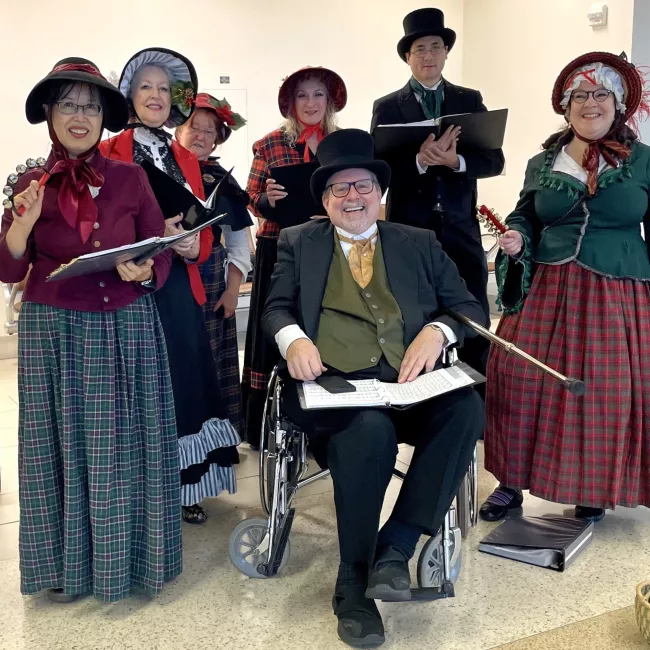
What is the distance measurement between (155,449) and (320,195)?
915mm

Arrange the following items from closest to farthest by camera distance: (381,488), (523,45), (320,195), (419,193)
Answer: (381,488), (320,195), (419,193), (523,45)

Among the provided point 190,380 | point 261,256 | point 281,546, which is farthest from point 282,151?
point 281,546

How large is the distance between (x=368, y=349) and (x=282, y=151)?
1076 millimetres

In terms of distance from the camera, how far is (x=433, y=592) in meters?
1.93

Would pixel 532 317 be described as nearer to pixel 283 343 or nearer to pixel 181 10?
pixel 283 343

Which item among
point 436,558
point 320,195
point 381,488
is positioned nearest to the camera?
point 381,488

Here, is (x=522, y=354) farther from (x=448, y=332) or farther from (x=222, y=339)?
(x=222, y=339)

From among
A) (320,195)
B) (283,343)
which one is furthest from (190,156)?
(283,343)

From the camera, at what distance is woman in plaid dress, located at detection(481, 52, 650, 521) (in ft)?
7.81

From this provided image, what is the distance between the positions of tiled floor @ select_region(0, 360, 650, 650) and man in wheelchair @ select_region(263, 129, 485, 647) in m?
0.18

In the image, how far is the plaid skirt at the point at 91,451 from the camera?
199 cm

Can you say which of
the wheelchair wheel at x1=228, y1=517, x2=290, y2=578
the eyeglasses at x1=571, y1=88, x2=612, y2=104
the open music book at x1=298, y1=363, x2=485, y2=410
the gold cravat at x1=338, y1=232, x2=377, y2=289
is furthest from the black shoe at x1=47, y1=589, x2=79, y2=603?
the eyeglasses at x1=571, y1=88, x2=612, y2=104

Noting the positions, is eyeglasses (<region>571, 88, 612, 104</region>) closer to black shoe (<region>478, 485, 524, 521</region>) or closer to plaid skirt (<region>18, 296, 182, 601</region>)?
black shoe (<region>478, 485, 524, 521</region>)

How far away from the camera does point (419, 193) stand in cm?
297
